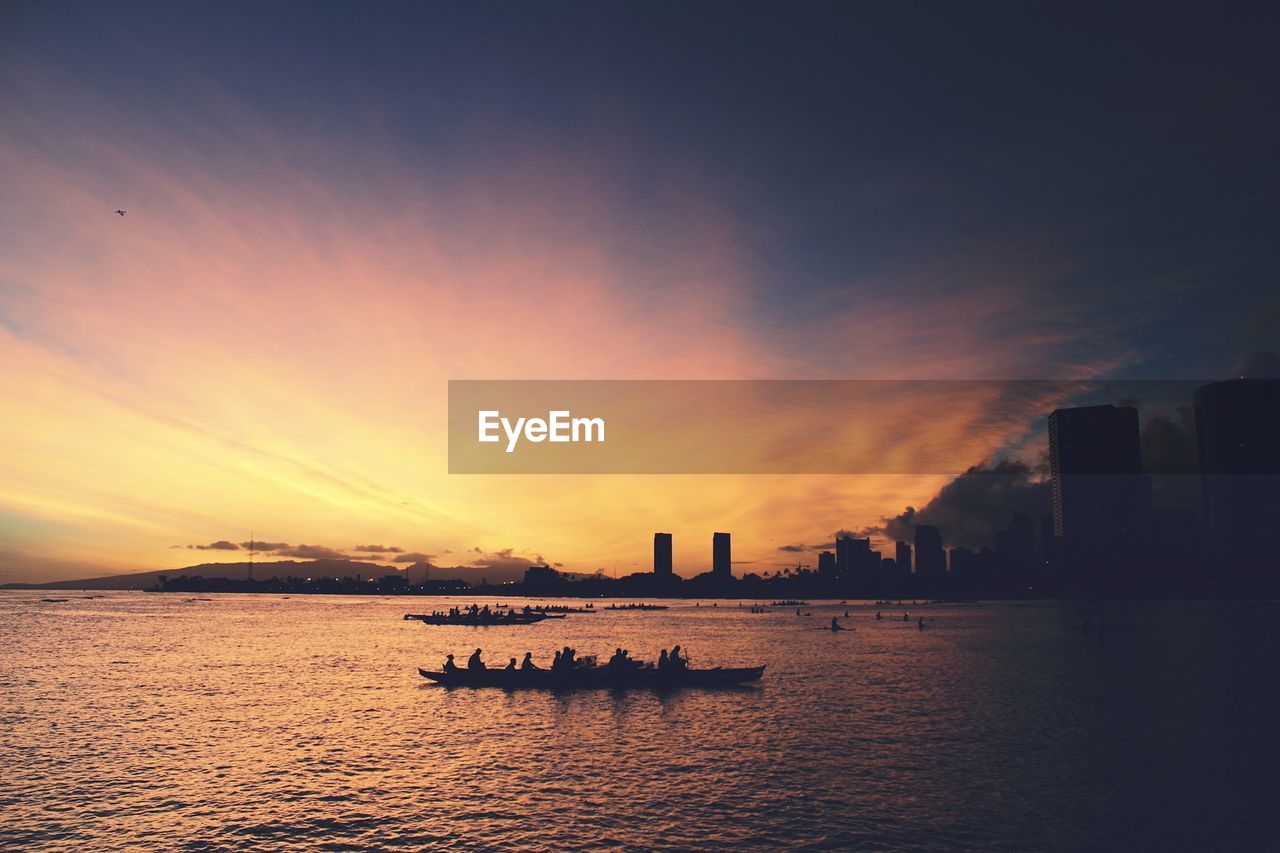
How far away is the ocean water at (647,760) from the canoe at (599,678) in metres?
Result: 1.70

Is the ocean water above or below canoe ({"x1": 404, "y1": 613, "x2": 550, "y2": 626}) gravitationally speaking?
above

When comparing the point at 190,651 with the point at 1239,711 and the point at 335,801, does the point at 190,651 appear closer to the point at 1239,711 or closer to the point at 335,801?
the point at 335,801

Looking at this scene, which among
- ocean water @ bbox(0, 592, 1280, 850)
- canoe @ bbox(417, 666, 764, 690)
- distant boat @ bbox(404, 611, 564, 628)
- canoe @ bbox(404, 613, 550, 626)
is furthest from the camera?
canoe @ bbox(404, 613, 550, 626)

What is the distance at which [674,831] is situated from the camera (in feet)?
103

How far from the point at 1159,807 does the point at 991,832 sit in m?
10.1

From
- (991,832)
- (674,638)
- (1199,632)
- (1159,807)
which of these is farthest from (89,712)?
(1199,632)

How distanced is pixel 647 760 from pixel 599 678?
2548 cm

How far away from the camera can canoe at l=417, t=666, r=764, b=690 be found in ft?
222

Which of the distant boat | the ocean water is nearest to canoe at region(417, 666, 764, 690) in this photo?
the ocean water

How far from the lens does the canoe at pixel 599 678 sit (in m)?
67.7

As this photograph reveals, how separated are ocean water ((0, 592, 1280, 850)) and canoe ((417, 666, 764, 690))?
1.70 metres

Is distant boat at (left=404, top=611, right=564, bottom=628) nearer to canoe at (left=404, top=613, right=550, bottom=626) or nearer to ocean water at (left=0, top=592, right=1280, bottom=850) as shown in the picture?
canoe at (left=404, top=613, right=550, bottom=626)

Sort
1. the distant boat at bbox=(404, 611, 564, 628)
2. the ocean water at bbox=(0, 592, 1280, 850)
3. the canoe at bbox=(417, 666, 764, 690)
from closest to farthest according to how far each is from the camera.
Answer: the ocean water at bbox=(0, 592, 1280, 850)
the canoe at bbox=(417, 666, 764, 690)
the distant boat at bbox=(404, 611, 564, 628)

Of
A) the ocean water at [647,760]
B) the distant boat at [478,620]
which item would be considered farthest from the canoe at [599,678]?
the distant boat at [478,620]
